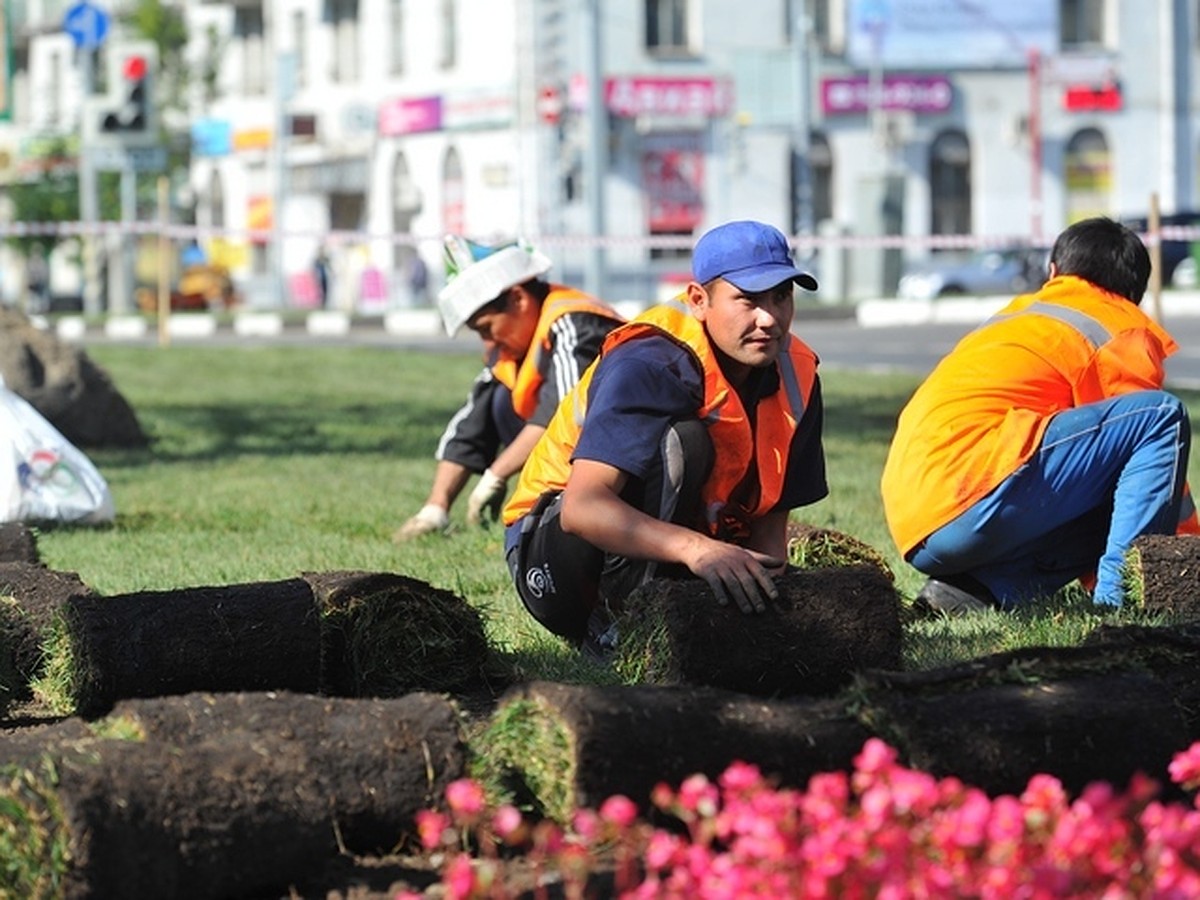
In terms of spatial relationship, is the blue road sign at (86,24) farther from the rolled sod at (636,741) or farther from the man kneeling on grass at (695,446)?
the rolled sod at (636,741)

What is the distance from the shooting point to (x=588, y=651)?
6379 mm

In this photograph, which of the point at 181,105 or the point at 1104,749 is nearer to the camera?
the point at 1104,749

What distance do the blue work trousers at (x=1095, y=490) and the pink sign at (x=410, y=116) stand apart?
44.1m

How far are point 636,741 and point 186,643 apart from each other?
1.62m

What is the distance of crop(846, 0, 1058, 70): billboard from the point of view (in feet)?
164

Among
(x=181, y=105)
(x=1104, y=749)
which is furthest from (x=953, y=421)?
(x=181, y=105)

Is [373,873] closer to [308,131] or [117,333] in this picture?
[117,333]

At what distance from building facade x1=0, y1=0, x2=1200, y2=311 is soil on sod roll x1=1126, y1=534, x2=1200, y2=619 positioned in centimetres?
3885

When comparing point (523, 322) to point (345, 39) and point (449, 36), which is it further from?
point (345, 39)

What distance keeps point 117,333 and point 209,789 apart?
121 feet

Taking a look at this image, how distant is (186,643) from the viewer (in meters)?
5.59

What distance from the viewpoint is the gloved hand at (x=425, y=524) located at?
977 cm

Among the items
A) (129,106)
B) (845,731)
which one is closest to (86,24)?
(129,106)

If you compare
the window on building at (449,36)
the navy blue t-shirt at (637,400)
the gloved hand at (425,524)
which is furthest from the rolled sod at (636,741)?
the window on building at (449,36)
